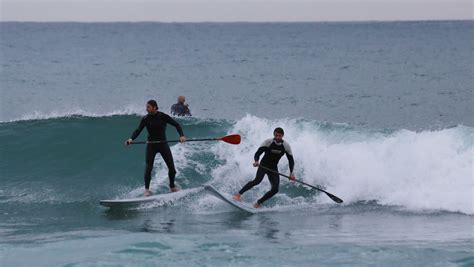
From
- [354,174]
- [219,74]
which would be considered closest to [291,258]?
[354,174]

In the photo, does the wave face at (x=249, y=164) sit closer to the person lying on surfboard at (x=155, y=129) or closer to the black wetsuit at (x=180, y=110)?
the black wetsuit at (x=180, y=110)

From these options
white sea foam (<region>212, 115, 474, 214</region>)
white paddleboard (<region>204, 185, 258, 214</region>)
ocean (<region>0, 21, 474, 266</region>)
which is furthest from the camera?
white sea foam (<region>212, 115, 474, 214</region>)

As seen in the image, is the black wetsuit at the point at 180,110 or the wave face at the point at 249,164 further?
the black wetsuit at the point at 180,110

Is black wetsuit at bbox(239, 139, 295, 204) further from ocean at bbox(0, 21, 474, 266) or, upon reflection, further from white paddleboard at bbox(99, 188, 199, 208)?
white paddleboard at bbox(99, 188, 199, 208)

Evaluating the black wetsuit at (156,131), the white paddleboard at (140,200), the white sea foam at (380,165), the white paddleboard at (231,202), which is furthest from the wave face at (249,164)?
the black wetsuit at (156,131)

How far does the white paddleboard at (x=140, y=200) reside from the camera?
14.2 metres

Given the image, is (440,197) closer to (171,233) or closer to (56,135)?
(171,233)

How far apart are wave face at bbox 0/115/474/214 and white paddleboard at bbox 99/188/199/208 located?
0.48 metres

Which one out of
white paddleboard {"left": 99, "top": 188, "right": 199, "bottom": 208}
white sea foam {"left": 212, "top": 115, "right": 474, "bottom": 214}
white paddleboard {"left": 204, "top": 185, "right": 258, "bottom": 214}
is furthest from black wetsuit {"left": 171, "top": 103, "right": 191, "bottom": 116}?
white paddleboard {"left": 204, "top": 185, "right": 258, "bottom": 214}

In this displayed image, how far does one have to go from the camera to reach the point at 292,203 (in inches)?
621

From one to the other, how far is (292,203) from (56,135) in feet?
22.6

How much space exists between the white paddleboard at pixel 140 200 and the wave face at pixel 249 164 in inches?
19.0

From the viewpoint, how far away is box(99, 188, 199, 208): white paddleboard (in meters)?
14.2

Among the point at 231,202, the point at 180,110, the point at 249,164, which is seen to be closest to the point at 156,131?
the point at 231,202
